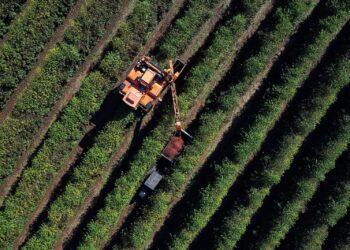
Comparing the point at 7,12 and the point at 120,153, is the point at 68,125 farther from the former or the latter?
the point at 7,12

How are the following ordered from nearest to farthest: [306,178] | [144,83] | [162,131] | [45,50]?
1. [144,83]
2. [306,178]
3. [162,131]
4. [45,50]

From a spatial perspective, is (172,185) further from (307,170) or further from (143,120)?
(307,170)

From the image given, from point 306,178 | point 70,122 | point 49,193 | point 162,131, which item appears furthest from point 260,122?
point 49,193

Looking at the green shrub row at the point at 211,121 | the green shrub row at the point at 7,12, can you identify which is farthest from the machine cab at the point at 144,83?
the green shrub row at the point at 7,12

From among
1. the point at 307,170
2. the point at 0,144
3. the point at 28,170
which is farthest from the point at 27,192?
the point at 307,170

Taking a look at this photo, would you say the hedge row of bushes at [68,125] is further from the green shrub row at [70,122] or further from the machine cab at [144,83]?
the machine cab at [144,83]

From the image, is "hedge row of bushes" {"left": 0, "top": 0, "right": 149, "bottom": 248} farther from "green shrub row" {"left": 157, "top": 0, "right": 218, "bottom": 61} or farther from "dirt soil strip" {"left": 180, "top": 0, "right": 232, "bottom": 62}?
"dirt soil strip" {"left": 180, "top": 0, "right": 232, "bottom": 62}

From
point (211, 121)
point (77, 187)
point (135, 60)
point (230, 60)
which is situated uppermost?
point (230, 60)
